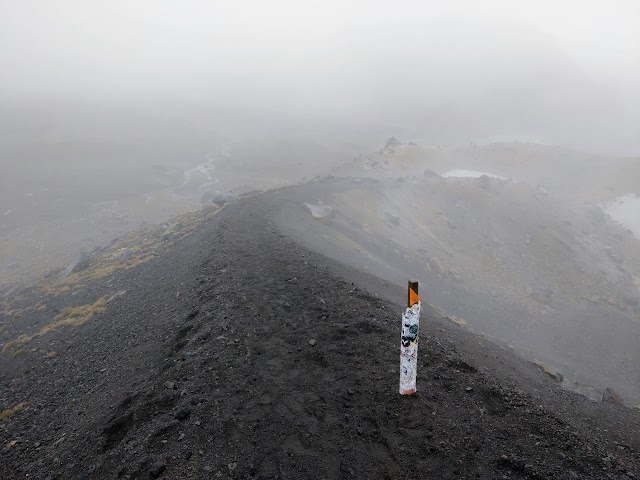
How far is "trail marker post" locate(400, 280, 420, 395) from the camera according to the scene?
7.89 m

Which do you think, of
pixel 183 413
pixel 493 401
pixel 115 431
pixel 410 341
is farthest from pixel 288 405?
pixel 493 401

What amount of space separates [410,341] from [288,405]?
9.84 feet

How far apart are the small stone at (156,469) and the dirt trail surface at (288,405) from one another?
25 mm

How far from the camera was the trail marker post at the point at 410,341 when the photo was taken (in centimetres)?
789

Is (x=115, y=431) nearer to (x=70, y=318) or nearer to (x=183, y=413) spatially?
(x=183, y=413)

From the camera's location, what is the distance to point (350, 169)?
194 ft

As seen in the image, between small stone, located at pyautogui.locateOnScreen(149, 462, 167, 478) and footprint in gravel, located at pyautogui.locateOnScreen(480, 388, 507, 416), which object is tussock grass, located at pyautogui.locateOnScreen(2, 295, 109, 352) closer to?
small stone, located at pyautogui.locateOnScreen(149, 462, 167, 478)

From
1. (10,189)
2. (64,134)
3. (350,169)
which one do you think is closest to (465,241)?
(350,169)

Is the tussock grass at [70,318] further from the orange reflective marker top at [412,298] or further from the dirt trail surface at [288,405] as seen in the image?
the orange reflective marker top at [412,298]

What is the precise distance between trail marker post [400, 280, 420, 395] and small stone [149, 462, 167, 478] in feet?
15.7

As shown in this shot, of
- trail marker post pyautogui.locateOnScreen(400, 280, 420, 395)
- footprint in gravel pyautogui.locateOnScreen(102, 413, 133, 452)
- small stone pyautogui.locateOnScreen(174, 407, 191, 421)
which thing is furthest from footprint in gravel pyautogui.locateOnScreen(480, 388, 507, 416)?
footprint in gravel pyautogui.locateOnScreen(102, 413, 133, 452)

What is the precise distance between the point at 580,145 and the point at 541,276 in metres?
94.0

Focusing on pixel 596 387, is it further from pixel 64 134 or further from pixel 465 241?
pixel 64 134

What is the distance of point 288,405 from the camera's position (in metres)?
8.96
